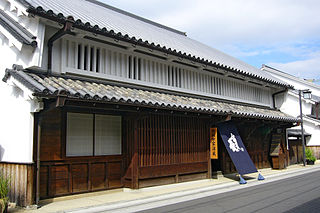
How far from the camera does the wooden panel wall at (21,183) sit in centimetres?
790

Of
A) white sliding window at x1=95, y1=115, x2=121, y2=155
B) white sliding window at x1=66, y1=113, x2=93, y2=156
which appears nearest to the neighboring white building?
white sliding window at x1=95, y1=115, x2=121, y2=155

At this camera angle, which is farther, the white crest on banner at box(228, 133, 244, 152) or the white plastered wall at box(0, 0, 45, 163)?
the white crest on banner at box(228, 133, 244, 152)

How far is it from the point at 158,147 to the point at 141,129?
1.16 meters

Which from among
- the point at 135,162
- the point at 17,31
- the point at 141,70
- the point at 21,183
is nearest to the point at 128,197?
the point at 135,162

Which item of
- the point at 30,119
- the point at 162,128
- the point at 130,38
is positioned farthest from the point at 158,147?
the point at 30,119

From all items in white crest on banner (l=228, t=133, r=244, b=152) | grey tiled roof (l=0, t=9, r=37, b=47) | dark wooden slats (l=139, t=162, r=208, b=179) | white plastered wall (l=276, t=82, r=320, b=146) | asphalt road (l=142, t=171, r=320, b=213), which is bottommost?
asphalt road (l=142, t=171, r=320, b=213)

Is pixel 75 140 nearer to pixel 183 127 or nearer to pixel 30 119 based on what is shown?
pixel 30 119

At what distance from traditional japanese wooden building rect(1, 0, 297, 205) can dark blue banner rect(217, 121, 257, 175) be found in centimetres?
72

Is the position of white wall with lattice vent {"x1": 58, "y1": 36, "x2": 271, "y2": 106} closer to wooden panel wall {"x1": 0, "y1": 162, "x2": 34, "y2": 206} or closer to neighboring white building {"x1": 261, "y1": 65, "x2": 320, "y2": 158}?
wooden panel wall {"x1": 0, "y1": 162, "x2": 34, "y2": 206}

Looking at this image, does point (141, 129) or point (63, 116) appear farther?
point (141, 129)

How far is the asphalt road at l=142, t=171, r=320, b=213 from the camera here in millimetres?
8266

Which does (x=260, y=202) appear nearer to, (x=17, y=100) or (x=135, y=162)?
(x=135, y=162)

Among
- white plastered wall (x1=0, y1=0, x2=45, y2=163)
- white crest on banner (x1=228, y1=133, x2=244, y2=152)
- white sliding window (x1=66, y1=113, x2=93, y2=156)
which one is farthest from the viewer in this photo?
white crest on banner (x1=228, y1=133, x2=244, y2=152)

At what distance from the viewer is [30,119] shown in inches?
325
